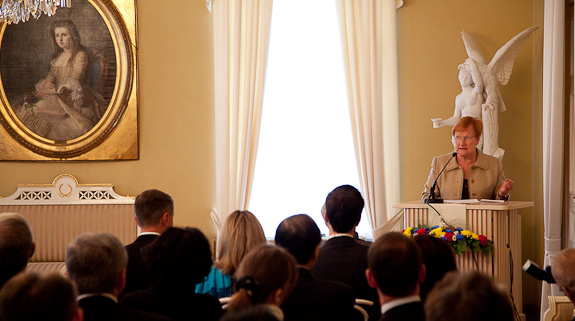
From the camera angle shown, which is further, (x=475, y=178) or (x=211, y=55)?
(x=211, y=55)

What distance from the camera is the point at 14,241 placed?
2645 mm

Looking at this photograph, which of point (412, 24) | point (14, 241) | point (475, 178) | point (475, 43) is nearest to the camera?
point (14, 241)

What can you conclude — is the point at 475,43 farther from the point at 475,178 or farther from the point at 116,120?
the point at 116,120

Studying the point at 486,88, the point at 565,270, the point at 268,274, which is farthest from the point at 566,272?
the point at 486,88

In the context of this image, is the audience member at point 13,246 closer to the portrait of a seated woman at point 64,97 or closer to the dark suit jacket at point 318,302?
the dark suit jacket at point 318,302

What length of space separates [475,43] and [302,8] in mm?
2038

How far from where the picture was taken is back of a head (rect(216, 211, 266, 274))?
10.7 feet

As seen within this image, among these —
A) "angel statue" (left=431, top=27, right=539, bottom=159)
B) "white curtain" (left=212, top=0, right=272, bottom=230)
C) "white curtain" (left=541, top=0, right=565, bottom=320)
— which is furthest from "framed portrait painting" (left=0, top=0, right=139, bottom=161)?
"white curtain" (left=541, top=0, right=565, bottom=320)

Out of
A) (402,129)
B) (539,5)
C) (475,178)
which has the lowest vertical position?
(475,178)

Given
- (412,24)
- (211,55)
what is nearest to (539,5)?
(412,24)

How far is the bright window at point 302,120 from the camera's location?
706cm

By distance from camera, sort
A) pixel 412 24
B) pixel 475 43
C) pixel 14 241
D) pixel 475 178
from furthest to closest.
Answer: pixel 412 24 < pixel 475 43 < pixel 475 178 < pixel 14 241

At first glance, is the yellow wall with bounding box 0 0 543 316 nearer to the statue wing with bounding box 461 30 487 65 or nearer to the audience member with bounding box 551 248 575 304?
the statue wing with bounding box 461 30 487 65

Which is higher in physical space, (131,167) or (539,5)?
(539,5)
